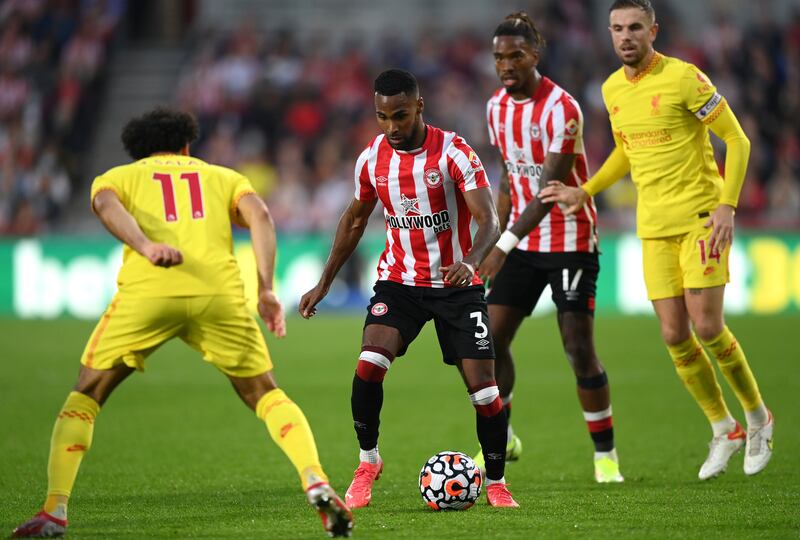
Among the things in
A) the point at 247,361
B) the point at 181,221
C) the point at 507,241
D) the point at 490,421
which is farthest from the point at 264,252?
the point at 507,241

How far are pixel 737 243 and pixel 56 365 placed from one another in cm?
992

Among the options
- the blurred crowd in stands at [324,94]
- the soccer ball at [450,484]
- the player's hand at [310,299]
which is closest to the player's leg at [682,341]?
the soccer ball at [450,484]

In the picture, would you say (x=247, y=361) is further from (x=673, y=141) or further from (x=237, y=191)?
(x=673, y=141)

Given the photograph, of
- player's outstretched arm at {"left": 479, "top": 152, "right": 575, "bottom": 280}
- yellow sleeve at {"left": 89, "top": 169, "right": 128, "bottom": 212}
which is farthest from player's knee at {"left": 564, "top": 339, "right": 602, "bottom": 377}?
yellow sleeve at {"left": 89, "top": 169, "right": 128, "bottom": 212}

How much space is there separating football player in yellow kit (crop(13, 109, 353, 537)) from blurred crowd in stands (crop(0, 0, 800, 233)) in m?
13.8

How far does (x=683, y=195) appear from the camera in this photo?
6.77 m

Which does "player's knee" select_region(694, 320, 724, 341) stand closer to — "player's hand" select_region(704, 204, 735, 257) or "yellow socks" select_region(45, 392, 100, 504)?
"player's hand" select_region(704, 204, 735, 257)

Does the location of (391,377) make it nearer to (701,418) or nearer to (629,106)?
(701,418)

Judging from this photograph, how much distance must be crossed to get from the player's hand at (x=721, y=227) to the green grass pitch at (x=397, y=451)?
1337 mm

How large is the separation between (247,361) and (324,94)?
17184mm

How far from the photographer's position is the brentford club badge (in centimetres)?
610

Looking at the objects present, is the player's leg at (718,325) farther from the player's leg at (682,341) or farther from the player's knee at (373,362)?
the player's knee at (373,362)

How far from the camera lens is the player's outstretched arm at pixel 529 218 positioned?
654cm

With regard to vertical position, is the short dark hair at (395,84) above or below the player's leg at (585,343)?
above
